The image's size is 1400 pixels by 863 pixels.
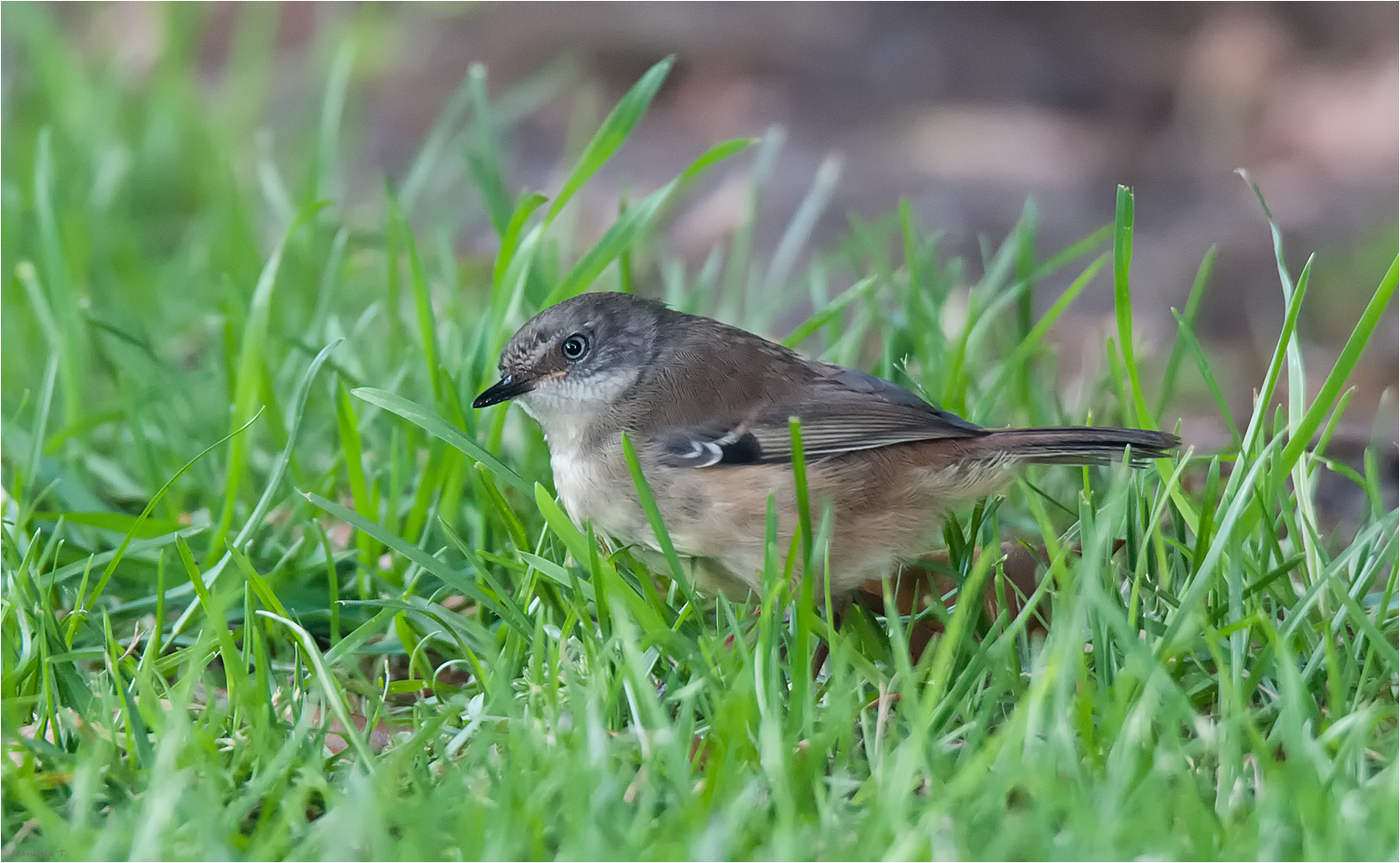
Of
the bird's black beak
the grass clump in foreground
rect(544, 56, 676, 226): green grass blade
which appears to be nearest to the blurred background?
the grass clump in foreground

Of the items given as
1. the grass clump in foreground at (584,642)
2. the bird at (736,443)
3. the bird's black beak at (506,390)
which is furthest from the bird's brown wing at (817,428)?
the bird's black beak at (506,390)

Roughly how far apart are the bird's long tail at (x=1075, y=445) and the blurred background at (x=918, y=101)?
11.2ft

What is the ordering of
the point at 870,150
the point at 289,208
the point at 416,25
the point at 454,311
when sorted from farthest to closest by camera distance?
the point at 416,25 < the point at 870,150 < the point at 289,208 < the point at 454,311

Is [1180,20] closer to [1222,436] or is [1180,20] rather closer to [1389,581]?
[1222,436]

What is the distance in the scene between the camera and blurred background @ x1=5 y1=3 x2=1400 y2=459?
6492 mm

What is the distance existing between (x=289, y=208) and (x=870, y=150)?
318 centimetres

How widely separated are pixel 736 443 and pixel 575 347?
52 cm

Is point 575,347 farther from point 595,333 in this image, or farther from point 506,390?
point 506,390

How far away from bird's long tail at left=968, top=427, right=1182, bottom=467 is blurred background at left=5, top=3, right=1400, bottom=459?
3.41 metres

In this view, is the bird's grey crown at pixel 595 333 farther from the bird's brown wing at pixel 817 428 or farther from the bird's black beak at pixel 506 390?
the bird's brown wing at pixel 817 428

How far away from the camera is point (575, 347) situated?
3328 millimetres

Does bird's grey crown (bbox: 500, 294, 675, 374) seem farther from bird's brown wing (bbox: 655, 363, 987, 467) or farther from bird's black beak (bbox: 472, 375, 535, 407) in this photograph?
bird's brown wing (bbox: 655, 363, 987, 467)

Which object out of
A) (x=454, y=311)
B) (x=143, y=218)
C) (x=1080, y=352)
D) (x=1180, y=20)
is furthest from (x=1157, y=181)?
(x=143, y=218)

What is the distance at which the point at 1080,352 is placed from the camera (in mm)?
5586
